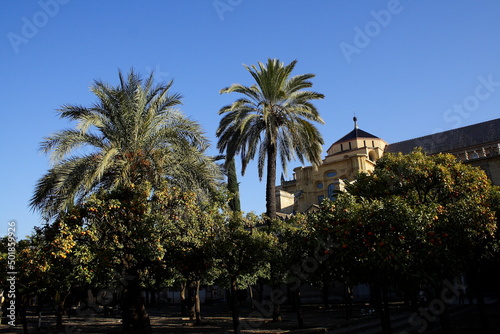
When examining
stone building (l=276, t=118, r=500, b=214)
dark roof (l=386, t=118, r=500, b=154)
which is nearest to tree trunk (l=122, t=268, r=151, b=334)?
stone building (l=276, t=118, r=500, b=214)

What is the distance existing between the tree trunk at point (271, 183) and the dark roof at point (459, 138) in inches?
1713

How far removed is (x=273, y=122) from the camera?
66.0ft

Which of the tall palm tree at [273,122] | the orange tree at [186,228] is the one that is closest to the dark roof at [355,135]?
the tall palm tree at [273,122]

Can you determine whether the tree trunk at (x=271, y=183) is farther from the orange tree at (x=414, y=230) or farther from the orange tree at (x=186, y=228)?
the orange tree at (x=414, y=230)

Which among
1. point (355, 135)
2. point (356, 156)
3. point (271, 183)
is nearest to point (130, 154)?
point (271, 183)

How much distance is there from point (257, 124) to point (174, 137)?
6839 millimetres

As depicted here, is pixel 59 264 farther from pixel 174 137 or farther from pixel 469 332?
pixel 469 332

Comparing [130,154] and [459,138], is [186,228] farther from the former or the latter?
[459,138]

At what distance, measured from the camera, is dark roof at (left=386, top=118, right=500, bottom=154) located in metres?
53.4

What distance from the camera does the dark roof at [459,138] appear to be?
5341 cm

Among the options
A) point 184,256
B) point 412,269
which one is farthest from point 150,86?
point 412,269

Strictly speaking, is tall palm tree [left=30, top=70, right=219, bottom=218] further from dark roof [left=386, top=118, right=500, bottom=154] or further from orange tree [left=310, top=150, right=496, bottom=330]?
dark roof [left=386, top=118, right=500, bottom=154]

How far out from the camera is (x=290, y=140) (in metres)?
20.6

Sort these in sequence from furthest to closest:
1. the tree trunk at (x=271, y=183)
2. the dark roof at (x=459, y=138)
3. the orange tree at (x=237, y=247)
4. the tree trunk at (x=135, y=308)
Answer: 1. the dark roof at (x=459, y=138)
2. the tree trunk at (x=271, y=183)
3. the orange tree at (x=237, y=247)
4. the tree trunk at (x=135, y=308)
